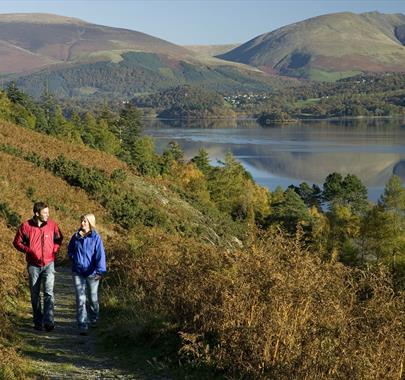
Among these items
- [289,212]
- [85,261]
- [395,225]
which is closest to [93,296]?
[85,261]

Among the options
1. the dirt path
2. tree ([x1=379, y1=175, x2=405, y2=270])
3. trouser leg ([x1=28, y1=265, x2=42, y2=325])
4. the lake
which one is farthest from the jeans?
the lake

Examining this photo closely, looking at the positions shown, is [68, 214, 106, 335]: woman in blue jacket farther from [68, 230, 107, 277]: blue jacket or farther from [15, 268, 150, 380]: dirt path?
[15, 268, 150, 380]: dirt path

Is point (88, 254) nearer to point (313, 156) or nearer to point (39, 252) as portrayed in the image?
point (39, 252)

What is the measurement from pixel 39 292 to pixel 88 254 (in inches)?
33.0

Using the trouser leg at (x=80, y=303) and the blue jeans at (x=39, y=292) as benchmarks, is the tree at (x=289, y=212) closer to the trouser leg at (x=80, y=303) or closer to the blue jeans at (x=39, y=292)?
the trouser leg at (x=80, y=303)

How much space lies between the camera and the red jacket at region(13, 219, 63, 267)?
7.51 m

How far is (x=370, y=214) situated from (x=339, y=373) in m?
34.6

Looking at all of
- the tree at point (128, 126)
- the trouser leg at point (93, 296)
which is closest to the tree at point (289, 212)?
the tree at point (128, 126)

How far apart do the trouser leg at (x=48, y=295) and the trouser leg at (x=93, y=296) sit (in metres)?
0.49

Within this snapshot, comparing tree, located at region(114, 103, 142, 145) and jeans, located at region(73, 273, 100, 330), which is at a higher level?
tree, located at region(114, 103, 142, 145)

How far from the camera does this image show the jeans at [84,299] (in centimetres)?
750

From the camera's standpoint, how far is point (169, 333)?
672 centimetres

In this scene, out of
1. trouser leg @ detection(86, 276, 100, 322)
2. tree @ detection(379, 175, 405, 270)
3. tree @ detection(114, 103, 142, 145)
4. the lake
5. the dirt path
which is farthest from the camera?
the lake

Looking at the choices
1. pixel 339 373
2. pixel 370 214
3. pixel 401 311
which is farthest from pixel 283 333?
pixel 370 214
